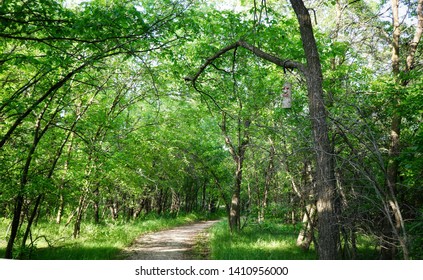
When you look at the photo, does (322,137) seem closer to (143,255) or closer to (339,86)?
(339,86)

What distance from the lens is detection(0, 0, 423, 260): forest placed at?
13.0 ft

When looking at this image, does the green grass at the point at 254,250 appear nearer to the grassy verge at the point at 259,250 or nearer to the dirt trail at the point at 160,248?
the grassy verge at the point at 259,250

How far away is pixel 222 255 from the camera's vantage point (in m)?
7.51

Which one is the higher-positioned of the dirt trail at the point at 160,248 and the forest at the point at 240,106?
the forest at the point at 240,106

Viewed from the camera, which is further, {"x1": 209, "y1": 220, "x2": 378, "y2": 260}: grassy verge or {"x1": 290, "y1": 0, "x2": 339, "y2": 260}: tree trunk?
{"x1": 209, "y1": 220, "x2": 378, "y2": 260}: grassy verge

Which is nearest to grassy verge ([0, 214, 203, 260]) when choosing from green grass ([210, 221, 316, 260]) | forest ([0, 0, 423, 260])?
forest ([0, 0, 423, 260])

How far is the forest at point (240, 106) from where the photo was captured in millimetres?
3965

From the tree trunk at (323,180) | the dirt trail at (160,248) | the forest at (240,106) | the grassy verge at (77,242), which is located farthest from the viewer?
the dirt trail at (160,248)

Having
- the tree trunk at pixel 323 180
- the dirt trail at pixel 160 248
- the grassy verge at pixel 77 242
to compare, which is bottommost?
the dirt trail at pixel 160 248

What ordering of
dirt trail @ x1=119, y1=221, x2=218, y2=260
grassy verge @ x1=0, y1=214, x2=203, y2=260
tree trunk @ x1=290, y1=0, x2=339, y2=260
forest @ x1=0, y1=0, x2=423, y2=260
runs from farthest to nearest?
dirt trail @ x1=119, y1=221, x2=218, y2=260 < grassy verge @ x1=0, y1=214, x2=203, y2=260 < forest @ x1=0, y1=0, x2=423, y2=260 < tree trunk @ x1=290, y1=0, x2=339, y2=260

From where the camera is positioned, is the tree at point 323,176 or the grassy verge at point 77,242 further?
the grassy verge at point 77,242

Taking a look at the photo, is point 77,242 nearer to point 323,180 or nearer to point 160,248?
point 160,248

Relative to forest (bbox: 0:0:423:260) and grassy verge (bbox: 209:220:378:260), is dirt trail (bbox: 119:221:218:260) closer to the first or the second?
grassy verge (bbox: 209:220:378:260)

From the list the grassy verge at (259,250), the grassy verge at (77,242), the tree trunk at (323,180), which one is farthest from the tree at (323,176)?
the grassy verge at (77,242)
